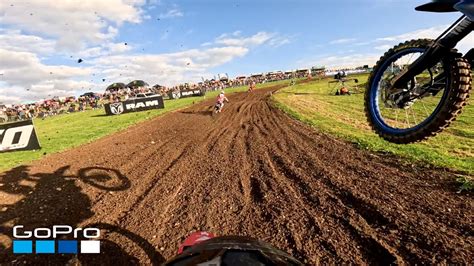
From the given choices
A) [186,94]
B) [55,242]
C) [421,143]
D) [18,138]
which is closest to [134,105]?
[18,138]

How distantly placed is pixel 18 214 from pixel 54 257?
2592mm

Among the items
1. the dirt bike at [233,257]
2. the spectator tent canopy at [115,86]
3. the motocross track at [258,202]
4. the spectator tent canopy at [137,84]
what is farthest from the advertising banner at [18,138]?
the spectator tent canopy at [137,84]

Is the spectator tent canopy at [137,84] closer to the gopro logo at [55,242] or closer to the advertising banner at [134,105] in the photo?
the advertising banner at [134,105]

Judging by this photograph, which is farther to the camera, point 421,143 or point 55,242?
point 421,143

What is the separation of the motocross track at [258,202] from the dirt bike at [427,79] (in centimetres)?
179

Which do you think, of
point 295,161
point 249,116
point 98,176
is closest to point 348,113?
point 249,116

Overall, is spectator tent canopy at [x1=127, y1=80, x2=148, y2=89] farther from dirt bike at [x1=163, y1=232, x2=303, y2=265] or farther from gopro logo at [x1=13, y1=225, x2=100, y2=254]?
dirt bike at [x1=163, y1=232, x2=303, y2=265]

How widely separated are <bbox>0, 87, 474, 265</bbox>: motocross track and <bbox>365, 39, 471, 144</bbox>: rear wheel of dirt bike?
174 cm

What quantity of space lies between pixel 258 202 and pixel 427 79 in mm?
3688

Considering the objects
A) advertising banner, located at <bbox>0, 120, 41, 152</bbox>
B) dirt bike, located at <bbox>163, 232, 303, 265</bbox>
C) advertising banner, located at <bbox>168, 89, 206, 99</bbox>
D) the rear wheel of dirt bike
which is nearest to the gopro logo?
dirt bike, located at <bbox>163, 232, 303, 265</bbox>

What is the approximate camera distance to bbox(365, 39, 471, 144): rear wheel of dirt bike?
121 inches

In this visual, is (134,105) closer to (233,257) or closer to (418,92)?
(418,92)

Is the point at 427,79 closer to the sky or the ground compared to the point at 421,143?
closer to the sky

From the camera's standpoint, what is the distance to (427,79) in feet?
11.9
